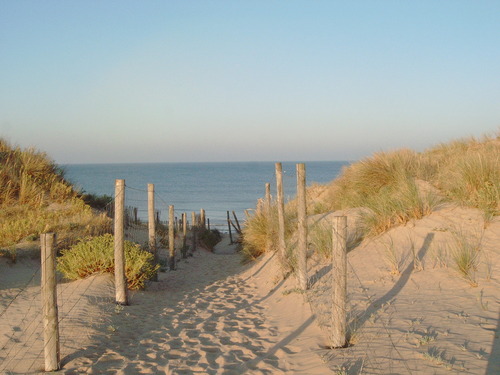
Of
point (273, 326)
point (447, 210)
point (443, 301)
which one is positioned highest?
point (447, 210)

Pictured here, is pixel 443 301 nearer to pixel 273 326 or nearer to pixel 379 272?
pixel 379 272

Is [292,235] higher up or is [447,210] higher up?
[447,210]

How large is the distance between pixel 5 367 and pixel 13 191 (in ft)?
38.3

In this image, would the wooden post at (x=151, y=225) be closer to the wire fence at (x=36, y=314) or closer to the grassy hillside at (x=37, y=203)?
the wire fence at (x=36, y=314)

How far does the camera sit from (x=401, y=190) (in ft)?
34.4

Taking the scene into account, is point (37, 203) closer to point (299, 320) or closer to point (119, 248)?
point (119, 248)

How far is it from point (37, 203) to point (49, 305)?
36.8ft

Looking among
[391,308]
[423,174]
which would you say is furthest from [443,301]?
[423,174]

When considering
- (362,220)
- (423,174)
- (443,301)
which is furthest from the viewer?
(423,174)

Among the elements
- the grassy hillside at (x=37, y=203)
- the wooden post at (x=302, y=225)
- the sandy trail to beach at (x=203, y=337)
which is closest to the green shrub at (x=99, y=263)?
the sandy trail to beach at (x=203, y=337)

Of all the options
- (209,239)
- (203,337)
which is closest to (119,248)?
(203,337)

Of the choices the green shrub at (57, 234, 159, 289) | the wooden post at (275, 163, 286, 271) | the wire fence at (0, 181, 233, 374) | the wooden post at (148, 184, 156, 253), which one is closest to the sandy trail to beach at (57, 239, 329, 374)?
the wire fence at (0, 181, 233, 374)

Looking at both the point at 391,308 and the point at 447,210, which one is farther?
the point at 447,210

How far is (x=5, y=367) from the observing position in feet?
16.2
